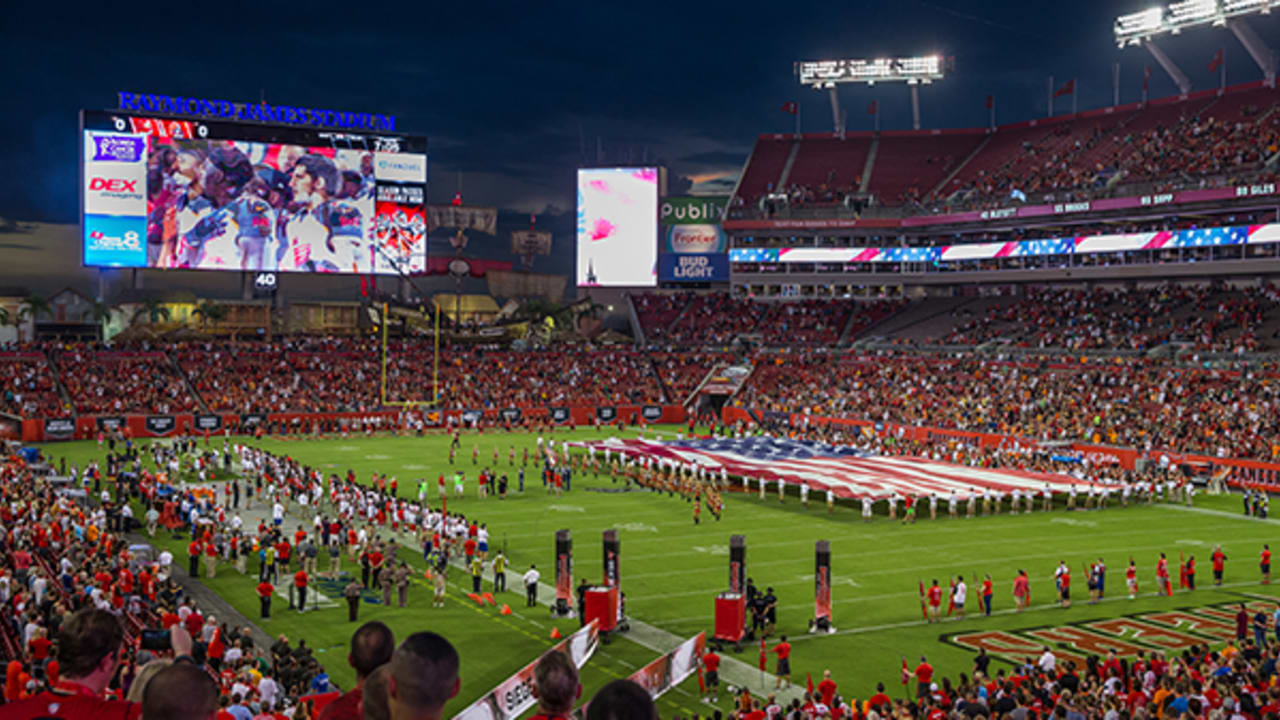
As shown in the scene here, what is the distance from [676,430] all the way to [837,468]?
2448 centimetres

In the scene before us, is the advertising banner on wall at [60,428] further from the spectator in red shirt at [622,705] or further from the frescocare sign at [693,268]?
the spectator in red shirt at [622,705]

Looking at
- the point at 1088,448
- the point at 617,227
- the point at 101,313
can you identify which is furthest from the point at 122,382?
the point at 1088,448

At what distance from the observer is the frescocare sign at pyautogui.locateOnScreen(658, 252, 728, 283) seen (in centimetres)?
9131

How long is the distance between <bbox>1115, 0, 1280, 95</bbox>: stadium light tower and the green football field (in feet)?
124

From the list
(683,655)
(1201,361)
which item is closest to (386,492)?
(683,655)

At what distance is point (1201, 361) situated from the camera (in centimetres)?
5572

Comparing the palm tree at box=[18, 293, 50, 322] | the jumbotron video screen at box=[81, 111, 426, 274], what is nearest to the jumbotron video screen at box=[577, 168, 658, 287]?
the jumbotron video screen at box=[81, 111, 426, 274]

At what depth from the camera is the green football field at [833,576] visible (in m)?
21.8

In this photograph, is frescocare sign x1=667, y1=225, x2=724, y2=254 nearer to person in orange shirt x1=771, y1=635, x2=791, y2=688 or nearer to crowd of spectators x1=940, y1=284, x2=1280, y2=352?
crowd of spectators x1=940, y1=284, x2=1280, y2=352

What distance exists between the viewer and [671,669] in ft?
62.9

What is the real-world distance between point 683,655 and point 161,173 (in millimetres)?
61618

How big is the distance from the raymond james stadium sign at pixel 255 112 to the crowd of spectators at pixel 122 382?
1635 centimetres

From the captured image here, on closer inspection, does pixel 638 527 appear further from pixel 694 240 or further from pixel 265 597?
pixel 694 240

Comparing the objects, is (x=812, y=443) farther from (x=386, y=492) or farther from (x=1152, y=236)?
(x=1152, y=236)
